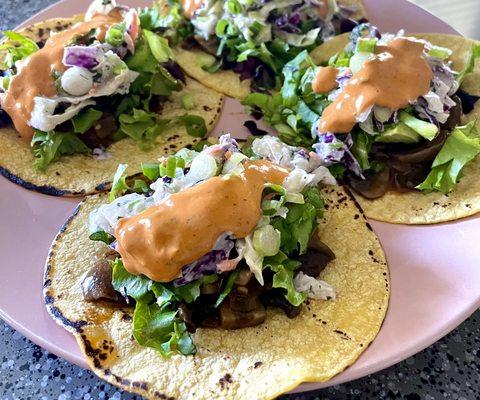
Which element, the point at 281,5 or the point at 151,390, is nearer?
the point at 151,390

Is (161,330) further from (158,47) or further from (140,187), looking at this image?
(158,47)

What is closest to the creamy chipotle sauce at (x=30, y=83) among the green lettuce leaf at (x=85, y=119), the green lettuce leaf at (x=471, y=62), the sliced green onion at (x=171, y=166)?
the green lettuce leaf at (x=85, y=119)

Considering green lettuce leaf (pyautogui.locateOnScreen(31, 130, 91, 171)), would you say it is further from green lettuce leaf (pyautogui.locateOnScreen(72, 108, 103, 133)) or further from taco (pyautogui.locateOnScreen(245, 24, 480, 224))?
taco (pyautogui.locateOnScreen(245, 24, 480, 224))

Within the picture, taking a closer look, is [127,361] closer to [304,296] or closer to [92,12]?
[304,296]

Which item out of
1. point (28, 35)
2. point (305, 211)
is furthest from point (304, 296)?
point (28, 35)

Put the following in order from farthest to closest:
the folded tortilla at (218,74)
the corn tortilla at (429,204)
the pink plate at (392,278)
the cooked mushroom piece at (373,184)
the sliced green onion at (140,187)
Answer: the folded tortilla at (218,74) → the cooked mushroom piece at (373,184) → the corn tortilla at (429,204) → the sliced green onion at (140,187) → the pink plate at (392,278)

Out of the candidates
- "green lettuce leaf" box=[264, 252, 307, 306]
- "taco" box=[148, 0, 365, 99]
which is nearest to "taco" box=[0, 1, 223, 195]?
"taco" box=[148, 0, 365, 99]

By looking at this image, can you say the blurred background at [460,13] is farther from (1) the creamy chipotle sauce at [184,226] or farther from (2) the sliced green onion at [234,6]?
(1) the creamy chipotle sauce at [184,226]
